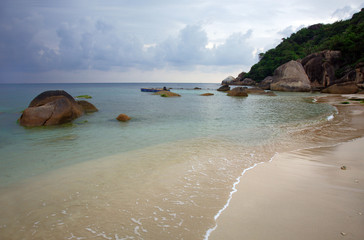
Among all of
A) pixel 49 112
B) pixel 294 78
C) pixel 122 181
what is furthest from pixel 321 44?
pixel 122 181

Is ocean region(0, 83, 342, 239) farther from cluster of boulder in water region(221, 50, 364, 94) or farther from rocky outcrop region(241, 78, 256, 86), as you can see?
rocky outcrop region(241, 78, 256, 86)

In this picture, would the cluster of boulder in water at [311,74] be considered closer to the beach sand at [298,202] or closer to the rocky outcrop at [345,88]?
the rocky outcrop at [345,88]

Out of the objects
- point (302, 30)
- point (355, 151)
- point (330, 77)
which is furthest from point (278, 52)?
point (355, 151)

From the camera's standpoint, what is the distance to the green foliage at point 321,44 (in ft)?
137

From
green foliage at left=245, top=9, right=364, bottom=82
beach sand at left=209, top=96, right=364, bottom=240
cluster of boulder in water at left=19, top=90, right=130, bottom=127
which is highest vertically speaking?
green foliage at left=245, top=9, right=364, bottom=82

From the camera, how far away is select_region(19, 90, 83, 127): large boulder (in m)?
9.82

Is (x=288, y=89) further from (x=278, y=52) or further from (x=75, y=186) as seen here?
(x=75, y=186)

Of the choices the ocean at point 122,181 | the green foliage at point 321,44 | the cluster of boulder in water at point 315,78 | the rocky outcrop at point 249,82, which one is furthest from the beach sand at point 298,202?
the rocky outcrop at point 249,82

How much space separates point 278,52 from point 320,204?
81.2 meters

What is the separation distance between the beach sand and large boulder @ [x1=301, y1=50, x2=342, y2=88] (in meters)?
45.5

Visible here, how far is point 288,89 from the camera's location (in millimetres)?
42750

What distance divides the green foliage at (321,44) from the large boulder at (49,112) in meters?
45.4

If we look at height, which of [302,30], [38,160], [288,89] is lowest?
[38,160]

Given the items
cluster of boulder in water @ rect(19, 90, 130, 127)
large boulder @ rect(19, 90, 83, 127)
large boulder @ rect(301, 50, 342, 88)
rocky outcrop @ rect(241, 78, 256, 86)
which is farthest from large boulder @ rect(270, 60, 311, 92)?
large boulder @ rect(19, 90, 83, 127)
